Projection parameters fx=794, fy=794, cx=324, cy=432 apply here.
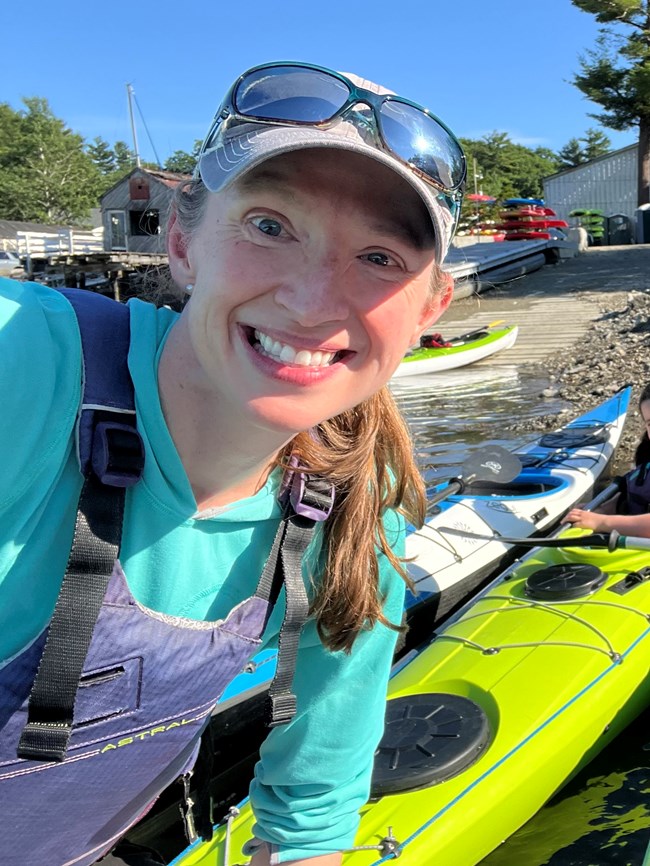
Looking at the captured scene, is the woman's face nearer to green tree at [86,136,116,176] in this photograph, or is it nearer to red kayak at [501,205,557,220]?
red kayak at [501,205,557,220]

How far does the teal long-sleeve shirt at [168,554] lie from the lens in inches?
38.9

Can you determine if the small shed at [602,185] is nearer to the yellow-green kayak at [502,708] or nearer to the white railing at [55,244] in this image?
the white railing at [55,244]

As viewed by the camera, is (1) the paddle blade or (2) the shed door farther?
(2) the shed door

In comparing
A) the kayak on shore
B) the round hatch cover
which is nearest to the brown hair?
the kayak on shore

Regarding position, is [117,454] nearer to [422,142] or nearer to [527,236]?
[422,142]

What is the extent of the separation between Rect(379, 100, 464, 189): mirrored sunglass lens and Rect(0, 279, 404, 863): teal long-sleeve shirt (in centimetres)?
43

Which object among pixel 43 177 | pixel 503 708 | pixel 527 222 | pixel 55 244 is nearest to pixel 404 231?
pixel 503 708

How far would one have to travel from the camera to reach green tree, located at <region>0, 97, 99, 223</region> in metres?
58.2

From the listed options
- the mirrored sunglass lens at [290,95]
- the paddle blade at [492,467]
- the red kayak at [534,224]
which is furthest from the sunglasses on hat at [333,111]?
the red kayak at [534,224]

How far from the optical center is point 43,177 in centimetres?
5872

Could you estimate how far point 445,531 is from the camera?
20.0 ft

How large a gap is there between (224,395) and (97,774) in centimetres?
63

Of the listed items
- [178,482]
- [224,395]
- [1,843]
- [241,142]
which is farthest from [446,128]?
[1,843]

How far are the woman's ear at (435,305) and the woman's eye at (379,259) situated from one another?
0.17 m
